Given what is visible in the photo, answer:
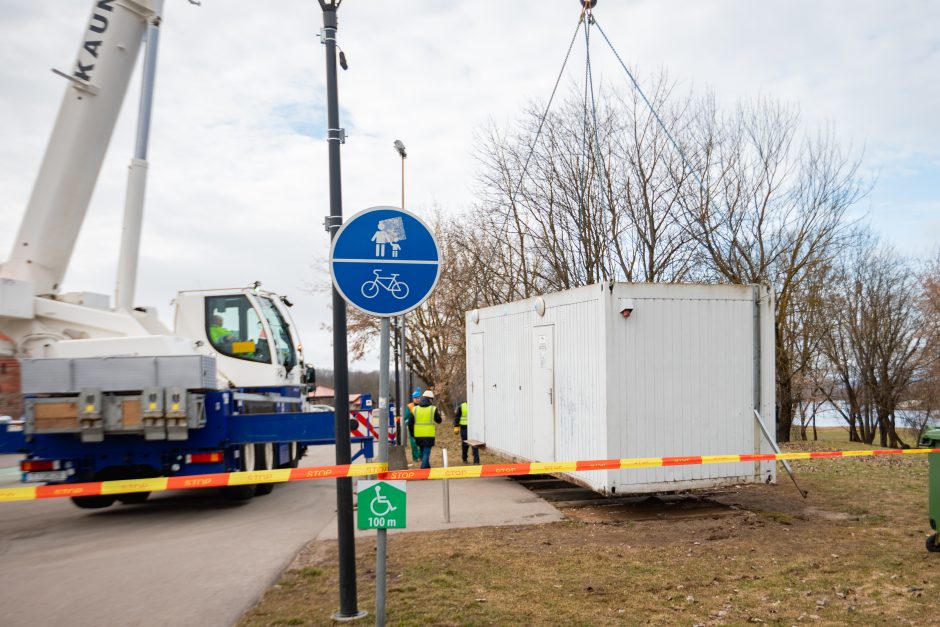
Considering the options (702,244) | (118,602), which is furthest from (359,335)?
(118,602)

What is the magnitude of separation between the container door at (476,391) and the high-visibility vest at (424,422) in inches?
37.4

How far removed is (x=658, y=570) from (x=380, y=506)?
2.99 m

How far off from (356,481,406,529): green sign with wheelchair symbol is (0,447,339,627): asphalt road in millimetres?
1608

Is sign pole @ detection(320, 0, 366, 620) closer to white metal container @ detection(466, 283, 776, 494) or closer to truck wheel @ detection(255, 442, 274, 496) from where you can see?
white metal container @ detection(466, 283, 776, 494)

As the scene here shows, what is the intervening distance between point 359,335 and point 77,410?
86.0ft

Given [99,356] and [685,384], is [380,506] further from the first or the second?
[99,356]

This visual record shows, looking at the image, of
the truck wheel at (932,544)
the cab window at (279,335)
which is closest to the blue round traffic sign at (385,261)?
the truck wheel at (932,544)

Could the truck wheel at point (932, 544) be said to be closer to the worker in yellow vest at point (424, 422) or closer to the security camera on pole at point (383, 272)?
the security camera on pole at point (383, 272)

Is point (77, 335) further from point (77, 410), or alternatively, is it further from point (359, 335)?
point (359, 335)

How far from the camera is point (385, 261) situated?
489 centimetres

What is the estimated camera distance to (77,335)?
9219 millimetres

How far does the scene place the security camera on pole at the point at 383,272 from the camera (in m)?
4.81

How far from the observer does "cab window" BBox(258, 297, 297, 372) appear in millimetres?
12273

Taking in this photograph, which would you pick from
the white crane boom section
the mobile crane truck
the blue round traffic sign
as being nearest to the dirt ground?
the blue round traffic sign
